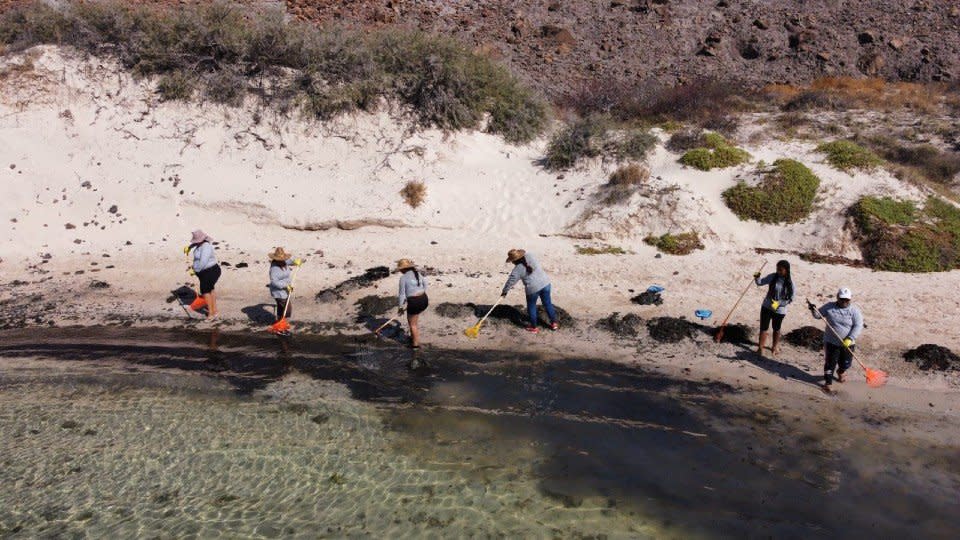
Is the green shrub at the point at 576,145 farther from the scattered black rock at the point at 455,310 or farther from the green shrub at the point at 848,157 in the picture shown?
the scattered black rock at the point at 455,310

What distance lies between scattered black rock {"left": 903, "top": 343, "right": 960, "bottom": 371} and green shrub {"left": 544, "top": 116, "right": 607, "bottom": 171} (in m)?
9.27

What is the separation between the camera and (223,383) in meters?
9.81

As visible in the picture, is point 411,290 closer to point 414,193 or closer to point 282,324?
point 282,324

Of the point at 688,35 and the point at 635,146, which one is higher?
the point at 688,35

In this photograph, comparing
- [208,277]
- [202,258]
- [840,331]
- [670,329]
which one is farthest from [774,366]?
[202,258]

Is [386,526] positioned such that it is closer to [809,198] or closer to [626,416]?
[626,416]

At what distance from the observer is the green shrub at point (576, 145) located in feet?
56.2

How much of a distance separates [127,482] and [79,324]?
18.6 feet

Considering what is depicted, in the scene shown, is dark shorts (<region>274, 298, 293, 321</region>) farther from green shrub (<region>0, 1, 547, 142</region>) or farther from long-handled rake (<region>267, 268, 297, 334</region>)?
green shrub (<region>0, 1, 547, 142</region>)

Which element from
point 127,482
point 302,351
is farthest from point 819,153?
point 127,482

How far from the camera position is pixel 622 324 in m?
11.3

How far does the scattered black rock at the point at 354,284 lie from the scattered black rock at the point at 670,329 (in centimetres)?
566

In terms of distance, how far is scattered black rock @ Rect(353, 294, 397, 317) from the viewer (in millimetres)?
12062

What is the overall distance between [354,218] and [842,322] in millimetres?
11080
